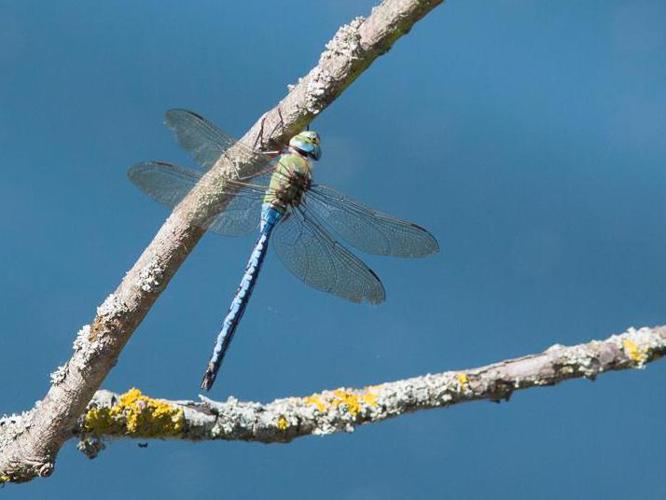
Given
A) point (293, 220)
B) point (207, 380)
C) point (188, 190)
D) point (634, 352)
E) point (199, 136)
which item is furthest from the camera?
point (293, 220)

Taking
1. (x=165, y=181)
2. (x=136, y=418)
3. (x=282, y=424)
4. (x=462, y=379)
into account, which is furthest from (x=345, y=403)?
(x=165, y=181)

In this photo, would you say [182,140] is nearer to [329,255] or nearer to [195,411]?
[329,255]

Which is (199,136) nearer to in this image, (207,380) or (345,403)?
(207,380)

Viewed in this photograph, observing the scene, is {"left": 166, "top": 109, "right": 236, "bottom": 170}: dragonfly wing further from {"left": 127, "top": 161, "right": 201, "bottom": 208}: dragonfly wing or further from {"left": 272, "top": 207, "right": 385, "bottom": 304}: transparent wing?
{"left": 272, "top": 207, "right": 385, "bottom": 304}: transparent wing

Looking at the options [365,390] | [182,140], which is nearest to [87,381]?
[365,390]

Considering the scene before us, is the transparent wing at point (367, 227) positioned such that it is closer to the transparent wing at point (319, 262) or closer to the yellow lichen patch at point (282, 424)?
the transparent wing at point (319, 262)

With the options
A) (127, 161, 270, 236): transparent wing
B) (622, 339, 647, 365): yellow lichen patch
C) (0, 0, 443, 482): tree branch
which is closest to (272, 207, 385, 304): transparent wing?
(127, 161, 270, 236): transparent wing
